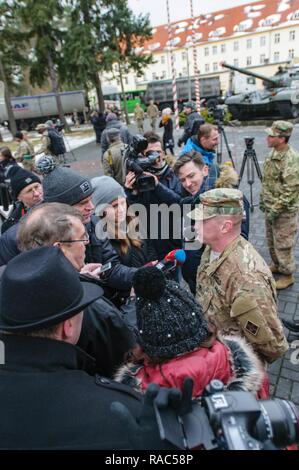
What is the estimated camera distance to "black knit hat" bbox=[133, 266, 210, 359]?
1.30m

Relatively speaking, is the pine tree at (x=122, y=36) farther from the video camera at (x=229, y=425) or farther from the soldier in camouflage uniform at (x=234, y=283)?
the video camera at (x=229, y=425)

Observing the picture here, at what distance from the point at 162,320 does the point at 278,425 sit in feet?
1.70

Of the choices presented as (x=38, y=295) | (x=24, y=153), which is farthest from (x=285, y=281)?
(x=24, y=153)

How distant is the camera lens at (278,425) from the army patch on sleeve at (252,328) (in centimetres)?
96

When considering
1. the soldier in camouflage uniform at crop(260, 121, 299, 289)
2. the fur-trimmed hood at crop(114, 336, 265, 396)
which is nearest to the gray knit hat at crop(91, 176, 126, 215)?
the fur-trimmed hood at crop(114, 336, 265, 396)

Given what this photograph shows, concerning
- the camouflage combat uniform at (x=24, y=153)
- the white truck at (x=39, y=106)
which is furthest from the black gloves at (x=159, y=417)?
the white truck at (x=39, y=106)

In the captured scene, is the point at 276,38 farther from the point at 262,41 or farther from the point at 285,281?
the point at 285,281

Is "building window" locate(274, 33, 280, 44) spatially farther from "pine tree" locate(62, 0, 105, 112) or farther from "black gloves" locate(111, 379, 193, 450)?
"black gloves" locate(111, 379, 193, 450)

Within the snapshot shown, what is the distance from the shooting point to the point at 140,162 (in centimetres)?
342

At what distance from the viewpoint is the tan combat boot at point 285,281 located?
435 cm

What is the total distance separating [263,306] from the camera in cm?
196

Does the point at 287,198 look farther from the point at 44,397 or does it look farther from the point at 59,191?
the point at 44,397
